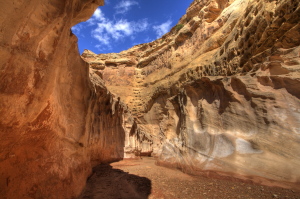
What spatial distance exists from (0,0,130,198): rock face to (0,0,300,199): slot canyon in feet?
0.05

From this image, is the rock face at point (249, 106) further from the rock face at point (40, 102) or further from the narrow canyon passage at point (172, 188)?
the rock face at point (40, 102)

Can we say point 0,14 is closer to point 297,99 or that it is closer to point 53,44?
point 53,44

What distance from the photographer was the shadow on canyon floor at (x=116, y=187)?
175 inches

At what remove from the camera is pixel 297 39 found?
192 inches

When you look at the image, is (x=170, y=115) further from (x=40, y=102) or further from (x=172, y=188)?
(x=40, y=102)

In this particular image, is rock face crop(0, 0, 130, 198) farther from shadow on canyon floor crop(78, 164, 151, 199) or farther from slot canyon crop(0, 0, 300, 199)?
shadow on canyon floor crop(78, 164, 151, 199)

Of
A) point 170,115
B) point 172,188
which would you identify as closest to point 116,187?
point 172,188

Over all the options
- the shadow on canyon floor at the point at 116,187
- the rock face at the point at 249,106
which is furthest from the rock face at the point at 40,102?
the rock face at the point at 249,106

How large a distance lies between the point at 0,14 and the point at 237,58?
287 inches

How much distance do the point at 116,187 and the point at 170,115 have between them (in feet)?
20.3

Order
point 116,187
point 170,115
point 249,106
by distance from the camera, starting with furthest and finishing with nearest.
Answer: point 170,115, point 249,106, point 116,187

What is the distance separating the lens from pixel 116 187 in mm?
5102

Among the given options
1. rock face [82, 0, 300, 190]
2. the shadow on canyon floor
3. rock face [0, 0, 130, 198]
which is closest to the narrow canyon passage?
the shadow on canyon floor

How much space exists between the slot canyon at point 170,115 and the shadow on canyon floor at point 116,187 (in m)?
0.07
